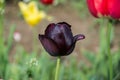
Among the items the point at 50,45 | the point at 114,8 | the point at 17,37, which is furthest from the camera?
the point at 17,37

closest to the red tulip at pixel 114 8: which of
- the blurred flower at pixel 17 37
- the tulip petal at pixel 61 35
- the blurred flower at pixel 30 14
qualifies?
the tulip petal at pixel 61 35

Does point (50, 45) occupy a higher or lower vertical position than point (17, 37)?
higher

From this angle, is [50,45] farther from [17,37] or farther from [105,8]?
[17,37]

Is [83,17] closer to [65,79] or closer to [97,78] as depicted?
[65,79]

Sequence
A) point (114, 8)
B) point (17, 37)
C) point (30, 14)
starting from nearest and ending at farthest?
point (114, 8), point (30, 14), point (17, 37)

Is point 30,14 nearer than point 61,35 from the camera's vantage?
No

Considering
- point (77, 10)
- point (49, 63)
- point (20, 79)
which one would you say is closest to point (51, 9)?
point (77, 10)

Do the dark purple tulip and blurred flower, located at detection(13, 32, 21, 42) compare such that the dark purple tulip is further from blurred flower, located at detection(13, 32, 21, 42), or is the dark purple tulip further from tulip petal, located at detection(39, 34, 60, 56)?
blurred flower, located at detection(13, 32, 21, 42)

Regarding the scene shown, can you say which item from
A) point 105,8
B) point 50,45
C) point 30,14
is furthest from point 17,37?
point 50,45

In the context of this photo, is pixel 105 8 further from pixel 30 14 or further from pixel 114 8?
pixel 30 14

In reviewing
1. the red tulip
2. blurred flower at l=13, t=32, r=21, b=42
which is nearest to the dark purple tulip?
the red tulip
